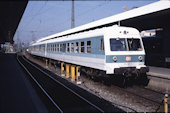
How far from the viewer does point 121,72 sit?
884 cm

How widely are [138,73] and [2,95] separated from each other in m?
6.96

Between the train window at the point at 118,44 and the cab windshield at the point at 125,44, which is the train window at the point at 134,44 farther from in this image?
the train window at the point at 118,44

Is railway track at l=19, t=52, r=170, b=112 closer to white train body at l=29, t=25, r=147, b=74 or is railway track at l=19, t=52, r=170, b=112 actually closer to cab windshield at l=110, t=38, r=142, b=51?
white train body at l=29, t=25, r=147, b=74

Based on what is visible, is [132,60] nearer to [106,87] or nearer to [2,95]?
[106,87]

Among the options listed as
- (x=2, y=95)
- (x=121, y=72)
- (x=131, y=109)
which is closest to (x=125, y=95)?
(x=121, y=72)

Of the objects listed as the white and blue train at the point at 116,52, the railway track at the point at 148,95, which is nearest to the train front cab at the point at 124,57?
the white and blue train at the point at 116,52

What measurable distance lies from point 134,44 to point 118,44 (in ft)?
3.49

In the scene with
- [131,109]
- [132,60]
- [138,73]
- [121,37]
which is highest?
[121,37]

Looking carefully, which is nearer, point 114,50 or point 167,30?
point 114,50

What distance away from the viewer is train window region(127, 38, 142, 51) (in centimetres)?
980

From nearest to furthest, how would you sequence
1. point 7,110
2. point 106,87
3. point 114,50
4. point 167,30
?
point 7,110, point 114,50, point 106,87, point 167,30

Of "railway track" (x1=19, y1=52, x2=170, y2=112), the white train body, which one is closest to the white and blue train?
the white train body

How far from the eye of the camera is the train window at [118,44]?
9.37m

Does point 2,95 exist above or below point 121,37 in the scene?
below
